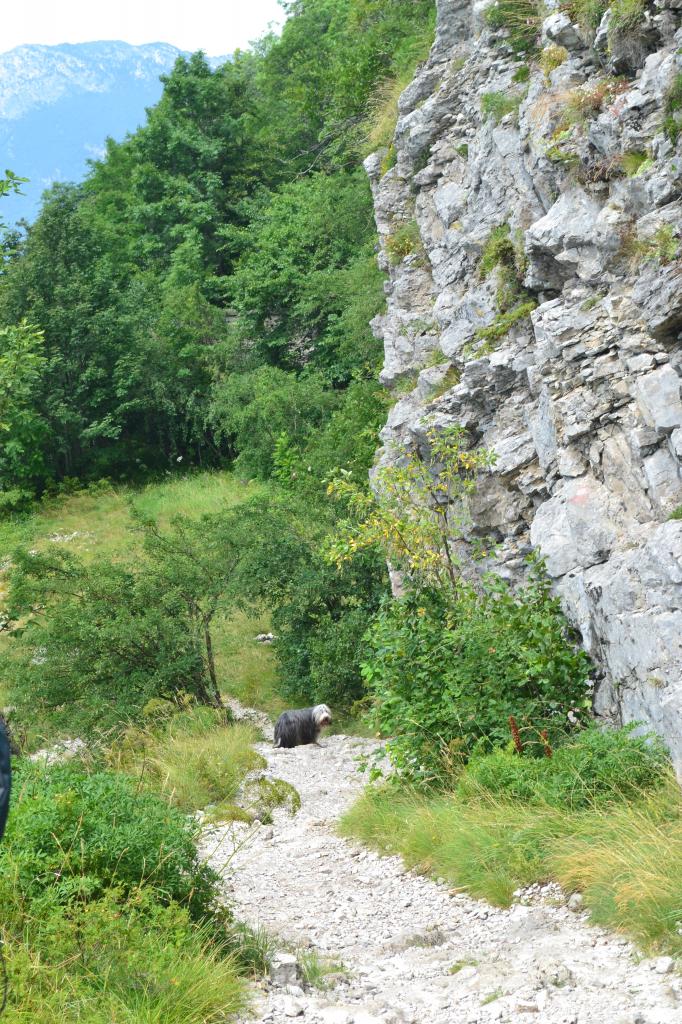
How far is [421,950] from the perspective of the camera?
554 cm

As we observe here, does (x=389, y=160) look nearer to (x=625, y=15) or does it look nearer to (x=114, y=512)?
(x=625, y=15)

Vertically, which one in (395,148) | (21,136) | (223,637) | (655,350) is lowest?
(223,637)

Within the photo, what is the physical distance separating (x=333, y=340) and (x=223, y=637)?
37.7 feet

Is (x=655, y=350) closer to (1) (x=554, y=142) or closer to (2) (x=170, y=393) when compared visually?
(1) (x=554, y=142)

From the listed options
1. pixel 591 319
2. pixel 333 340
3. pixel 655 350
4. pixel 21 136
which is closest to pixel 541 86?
pixel 591 319

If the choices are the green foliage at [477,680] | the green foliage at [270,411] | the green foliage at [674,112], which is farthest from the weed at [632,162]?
the green foliage at [270,411]

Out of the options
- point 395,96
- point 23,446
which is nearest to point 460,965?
point 395,96

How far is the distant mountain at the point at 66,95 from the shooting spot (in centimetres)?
10812

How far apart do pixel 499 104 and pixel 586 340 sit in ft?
17.3

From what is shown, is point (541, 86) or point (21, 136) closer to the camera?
point (541, 86)

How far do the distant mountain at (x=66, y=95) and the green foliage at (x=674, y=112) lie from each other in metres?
99.1

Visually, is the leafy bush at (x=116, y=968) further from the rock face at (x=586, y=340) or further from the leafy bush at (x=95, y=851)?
the rock face at (x=586, y=340)

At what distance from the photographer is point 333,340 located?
2653cm

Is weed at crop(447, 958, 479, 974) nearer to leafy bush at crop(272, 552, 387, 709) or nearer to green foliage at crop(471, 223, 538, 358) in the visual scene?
green foliage at crop(471, 223, 538, 358)
